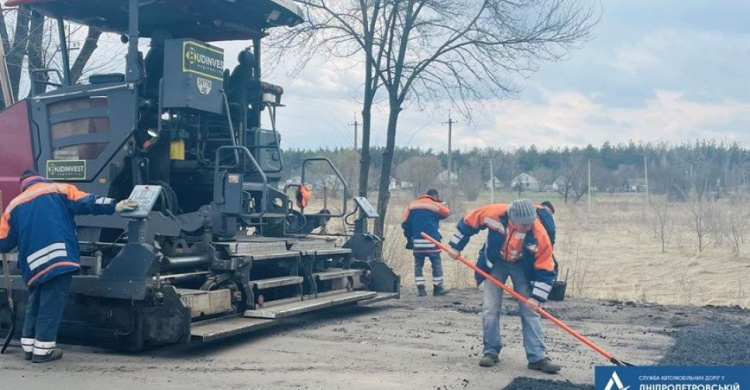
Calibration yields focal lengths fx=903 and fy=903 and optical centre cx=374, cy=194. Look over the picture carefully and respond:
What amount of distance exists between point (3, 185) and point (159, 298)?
284 centimetres

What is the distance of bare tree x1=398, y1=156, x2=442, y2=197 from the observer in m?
40.4

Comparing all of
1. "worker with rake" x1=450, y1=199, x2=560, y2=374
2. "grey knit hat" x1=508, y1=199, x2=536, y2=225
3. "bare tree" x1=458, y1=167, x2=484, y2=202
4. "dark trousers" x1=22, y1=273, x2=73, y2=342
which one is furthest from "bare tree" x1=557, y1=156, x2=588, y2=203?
"dark trousers" x1=22, y1=273, x2=73, y2=342

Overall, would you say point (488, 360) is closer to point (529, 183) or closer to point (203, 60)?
point (203, 60)

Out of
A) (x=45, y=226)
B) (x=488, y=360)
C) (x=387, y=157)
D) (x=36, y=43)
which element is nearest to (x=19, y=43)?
(x=36, y=43)

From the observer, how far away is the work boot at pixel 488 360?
8.10 metres

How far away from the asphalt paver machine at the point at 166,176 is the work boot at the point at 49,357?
46 centimetres

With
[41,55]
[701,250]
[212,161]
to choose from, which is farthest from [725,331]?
[701,250]

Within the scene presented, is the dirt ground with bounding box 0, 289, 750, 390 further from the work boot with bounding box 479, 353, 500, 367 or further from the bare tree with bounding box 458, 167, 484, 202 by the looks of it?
the bare tree with bounding box 458, 167, 484, 202

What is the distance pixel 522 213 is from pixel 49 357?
434 centimetres

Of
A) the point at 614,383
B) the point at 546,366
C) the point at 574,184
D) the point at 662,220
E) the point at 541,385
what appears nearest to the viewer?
the point at 614,383

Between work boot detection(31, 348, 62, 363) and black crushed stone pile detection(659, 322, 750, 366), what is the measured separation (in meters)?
5.37

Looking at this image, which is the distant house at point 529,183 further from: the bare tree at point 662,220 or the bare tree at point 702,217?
the bare tree at point 702,217

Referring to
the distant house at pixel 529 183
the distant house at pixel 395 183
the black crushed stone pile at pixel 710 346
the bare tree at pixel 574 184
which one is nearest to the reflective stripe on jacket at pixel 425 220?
the distant house at pixel 395 183

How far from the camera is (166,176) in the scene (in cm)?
966
